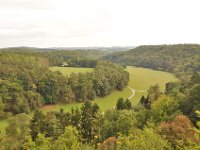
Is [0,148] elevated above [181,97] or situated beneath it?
situated beneath

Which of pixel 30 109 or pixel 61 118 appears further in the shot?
pixel 30 109

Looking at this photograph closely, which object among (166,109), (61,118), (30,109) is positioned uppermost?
(166,109)

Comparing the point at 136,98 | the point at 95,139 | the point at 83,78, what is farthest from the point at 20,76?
the point at 95,139

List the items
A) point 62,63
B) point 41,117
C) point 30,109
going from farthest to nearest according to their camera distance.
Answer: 1. point 62,63
2. point 30,109
3. point 41,117

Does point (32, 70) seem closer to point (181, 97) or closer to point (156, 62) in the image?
point (181, 97)

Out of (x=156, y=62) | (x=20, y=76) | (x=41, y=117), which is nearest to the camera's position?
(x=41, y=117)

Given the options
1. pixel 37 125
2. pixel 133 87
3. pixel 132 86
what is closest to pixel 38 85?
pixel 133 87

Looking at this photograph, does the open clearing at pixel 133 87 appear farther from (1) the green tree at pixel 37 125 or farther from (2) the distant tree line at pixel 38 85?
(1) the green tree at pixel 37 125

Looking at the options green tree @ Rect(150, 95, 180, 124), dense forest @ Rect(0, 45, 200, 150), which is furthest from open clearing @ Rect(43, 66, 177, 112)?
green tree @ Rect(150, 95, 180, 124)

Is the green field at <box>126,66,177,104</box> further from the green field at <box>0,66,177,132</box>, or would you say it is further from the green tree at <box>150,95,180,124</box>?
the green tree at <box>150,95,180,124</box>
